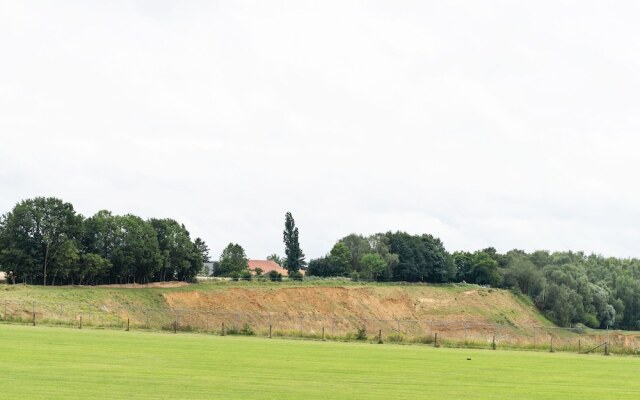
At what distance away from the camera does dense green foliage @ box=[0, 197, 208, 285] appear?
338 feet

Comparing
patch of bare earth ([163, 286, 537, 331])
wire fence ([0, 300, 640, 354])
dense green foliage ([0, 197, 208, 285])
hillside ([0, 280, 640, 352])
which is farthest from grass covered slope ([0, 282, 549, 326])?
dense green foliage ([0, 197, 208, 285])

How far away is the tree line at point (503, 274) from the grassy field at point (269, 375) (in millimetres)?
123006

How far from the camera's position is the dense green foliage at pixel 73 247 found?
338ft

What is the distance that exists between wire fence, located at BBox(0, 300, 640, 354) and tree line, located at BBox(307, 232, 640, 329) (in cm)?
2169

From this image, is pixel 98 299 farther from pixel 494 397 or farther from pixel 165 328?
pixel 494 397

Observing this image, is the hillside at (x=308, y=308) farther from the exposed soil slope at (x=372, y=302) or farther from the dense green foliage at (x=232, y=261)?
the dense green foliage at (x=232, y=261)

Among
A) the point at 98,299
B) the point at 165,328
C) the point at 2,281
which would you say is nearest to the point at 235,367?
the point at 165,328

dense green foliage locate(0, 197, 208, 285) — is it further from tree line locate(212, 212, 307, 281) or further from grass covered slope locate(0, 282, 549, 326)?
tree line locate(212, 212, 307, 281)

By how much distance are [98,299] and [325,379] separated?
243 feet

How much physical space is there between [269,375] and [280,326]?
7878cm

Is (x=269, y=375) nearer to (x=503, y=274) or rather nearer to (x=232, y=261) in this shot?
(x=232, y=261)

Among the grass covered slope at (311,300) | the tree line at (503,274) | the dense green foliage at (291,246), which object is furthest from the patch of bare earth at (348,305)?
the dense green foliage at (291,246)

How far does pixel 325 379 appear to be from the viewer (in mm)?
23297

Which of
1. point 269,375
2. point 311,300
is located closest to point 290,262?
point 311,300
